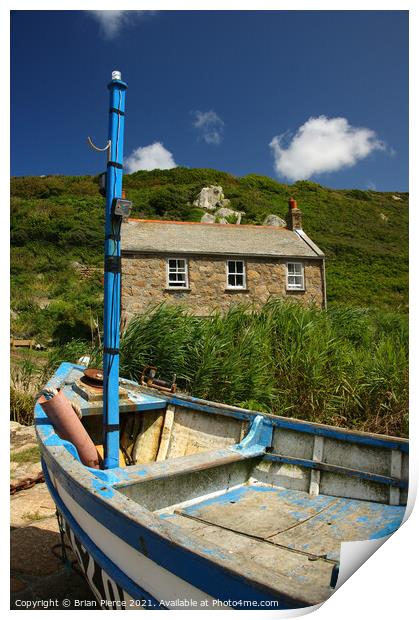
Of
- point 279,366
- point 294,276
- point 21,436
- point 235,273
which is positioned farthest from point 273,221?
point 21,436

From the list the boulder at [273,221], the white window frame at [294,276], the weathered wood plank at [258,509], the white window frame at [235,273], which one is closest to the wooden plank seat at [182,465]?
the weathered wood plank at [258,509]

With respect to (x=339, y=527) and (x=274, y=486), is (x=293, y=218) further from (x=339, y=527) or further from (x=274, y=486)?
(x=339, y=527)

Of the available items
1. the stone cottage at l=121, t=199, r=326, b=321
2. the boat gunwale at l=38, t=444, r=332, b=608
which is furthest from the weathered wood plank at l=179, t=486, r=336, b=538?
the stone cottage at l=121, t=199, r=326, b=321

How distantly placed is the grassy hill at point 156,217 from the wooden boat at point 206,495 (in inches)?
358

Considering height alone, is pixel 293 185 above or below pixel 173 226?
above

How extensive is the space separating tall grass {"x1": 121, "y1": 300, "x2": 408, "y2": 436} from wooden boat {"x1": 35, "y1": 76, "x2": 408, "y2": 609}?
1.90m

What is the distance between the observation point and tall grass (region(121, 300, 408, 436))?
5430mm

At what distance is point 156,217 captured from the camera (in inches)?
870

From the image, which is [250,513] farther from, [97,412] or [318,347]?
[318,347]

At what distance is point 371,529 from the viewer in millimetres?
2588

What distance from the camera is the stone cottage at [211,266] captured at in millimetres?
12562

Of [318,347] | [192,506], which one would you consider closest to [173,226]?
[318,347]

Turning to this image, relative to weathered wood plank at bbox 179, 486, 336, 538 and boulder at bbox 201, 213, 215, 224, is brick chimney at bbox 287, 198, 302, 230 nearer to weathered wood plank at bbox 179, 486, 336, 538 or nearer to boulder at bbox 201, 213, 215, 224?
boulder at bbox 201, 213, 215, 224
